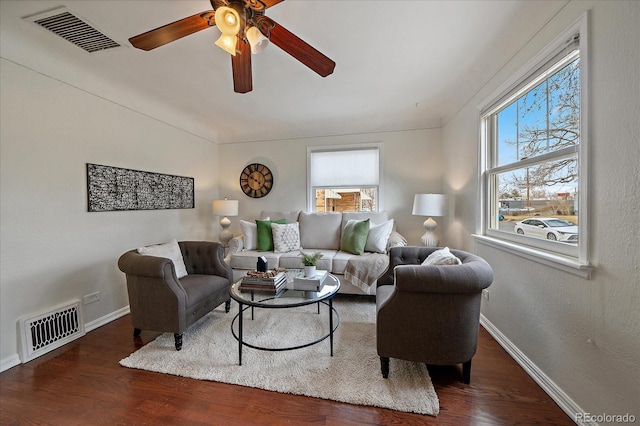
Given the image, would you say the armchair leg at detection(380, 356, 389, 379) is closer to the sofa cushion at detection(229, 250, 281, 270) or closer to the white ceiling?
the sofa cushion at detection(229, 250, 281, 270)

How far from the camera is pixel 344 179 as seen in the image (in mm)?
4152

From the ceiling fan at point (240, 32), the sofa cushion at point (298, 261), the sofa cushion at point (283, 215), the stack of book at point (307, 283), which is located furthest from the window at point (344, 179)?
the ceiling fan at point (240, 32)

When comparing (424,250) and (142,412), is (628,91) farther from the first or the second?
(142,412)

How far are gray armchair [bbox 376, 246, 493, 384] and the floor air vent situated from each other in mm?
2658

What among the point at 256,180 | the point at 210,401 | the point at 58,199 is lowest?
the point at 210,401

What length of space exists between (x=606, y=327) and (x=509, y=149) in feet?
4.81

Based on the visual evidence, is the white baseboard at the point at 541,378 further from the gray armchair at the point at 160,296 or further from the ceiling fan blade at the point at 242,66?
the ceiling fan blade at the point at 242,66

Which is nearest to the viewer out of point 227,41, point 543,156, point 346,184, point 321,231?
point 227,41

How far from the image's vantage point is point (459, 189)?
10.1ft

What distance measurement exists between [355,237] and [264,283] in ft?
5.19

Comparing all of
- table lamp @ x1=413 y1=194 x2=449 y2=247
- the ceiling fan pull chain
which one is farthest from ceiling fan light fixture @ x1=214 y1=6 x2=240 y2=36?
table lamp @ x1=413 y1=194 x2=449 y2=247

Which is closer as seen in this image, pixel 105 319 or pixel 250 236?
pixel 105 319

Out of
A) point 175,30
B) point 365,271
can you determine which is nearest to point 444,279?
point 365,271

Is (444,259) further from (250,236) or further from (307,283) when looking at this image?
(250,236)
